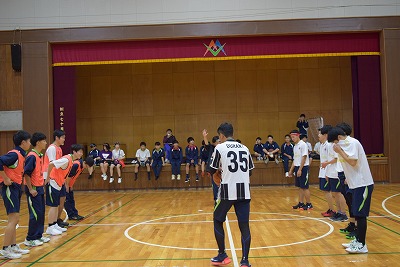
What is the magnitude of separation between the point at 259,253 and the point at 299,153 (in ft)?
13.9

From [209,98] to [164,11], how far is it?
5576 mm

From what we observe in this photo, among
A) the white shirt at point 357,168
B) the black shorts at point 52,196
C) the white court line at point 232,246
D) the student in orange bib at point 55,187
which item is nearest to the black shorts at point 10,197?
the student in orange bib at point 55,187

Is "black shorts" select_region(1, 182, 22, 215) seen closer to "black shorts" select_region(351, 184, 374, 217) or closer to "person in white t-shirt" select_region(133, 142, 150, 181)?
"black shorts" select_region(351, 184, 374, 217)

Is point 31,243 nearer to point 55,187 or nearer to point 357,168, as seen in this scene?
point 55,187

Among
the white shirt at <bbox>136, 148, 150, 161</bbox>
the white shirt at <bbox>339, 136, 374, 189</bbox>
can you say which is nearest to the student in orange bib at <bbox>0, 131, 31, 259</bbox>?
the white shirt at <bbox>339, 136, 374, 189</bbox>

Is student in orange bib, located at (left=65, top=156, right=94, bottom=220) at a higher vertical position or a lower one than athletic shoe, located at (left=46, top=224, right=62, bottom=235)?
higher

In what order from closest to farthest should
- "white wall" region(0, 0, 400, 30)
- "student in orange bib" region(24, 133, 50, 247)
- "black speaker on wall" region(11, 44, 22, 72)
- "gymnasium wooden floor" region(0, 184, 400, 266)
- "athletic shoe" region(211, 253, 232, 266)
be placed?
1. "athletic shoe" region(211, 253, 232, 266)
2. "gymnasium wooden floor" region(0, 184, 400, 266)
3. "student in orange bib" region(24, 133, 50, 247)
4. "black speaker on wall" region(11, 44, 22, 72)
5. "white wall" region(0, 0, 400, 30)

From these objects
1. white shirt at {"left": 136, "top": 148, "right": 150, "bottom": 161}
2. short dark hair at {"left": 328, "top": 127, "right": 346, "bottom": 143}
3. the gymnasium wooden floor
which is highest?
short dark hair at {"left": 328, "top": 127, "right": 346, "bottom": 143}

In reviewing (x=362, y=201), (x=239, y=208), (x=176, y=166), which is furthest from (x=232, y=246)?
(x=176, y=166)

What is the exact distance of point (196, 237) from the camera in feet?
23.4

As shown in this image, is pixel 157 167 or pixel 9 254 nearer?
pixel 9 254

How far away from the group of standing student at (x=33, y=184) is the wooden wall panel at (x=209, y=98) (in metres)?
12.0

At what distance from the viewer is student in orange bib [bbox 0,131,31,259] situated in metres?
5.89

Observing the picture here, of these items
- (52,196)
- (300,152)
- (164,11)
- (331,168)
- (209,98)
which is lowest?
(52,196)
